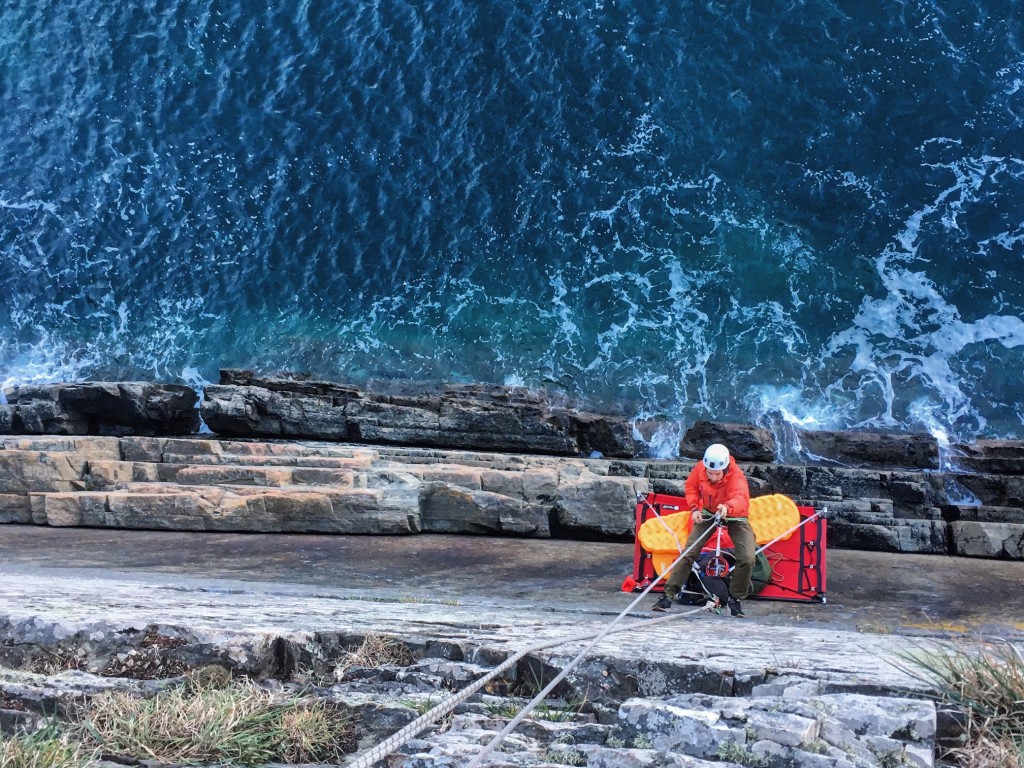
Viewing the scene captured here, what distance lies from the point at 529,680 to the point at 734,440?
15.4m

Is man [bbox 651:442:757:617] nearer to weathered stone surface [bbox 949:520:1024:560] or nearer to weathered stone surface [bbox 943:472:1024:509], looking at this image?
weathered stone surface [bbox 949:520:1024:560]

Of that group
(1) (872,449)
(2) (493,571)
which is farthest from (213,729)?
(1) (872,449)

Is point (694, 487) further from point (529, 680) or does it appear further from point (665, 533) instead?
point (529, 680)

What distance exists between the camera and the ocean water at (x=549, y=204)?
79.3 feet

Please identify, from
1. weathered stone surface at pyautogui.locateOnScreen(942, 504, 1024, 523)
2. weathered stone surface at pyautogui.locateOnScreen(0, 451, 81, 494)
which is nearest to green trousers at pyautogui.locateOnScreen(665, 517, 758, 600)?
weathered stone surface at pyautogui.locateOnScreen(942, 504, 1024, 523)

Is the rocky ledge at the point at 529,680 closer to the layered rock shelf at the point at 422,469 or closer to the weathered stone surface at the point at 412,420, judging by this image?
the layered rock shelf at the point at 422,469

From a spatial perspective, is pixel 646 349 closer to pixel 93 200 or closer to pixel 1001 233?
pixel 1001 233

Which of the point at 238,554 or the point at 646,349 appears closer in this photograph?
the point at 238,554

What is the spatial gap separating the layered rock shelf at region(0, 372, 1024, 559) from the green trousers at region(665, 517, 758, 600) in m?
3.61

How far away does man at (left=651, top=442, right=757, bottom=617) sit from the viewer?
12.0 meters

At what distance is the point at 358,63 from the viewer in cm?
2975

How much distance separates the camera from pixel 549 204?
87.6ft

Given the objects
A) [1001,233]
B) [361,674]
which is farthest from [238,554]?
[1001,233]

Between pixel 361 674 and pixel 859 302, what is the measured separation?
66.3 feet
